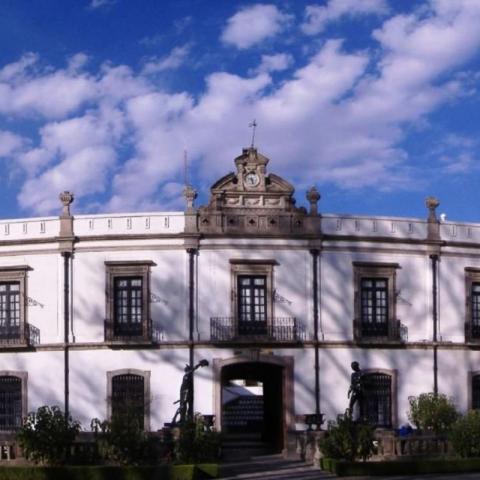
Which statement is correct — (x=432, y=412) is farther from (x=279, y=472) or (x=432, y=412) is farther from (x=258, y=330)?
(x=279, y=472)

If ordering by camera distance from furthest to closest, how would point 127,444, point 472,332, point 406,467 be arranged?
point 472,332 → point 127,444 → point 406,467

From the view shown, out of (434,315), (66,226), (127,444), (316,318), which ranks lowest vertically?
(127,444)

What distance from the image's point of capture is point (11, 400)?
40094 mm

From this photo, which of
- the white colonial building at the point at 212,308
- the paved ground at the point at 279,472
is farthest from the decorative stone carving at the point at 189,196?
the paved ground at the point at 279,472

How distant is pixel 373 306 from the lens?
1599 inches

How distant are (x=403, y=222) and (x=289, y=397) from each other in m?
7.52

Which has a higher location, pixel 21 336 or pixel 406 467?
pixel 21 336

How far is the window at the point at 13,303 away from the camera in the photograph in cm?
4003

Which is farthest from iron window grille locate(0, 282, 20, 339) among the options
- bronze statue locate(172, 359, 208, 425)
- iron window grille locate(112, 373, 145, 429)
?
bronze statue locate(172, 359, 208, 425)

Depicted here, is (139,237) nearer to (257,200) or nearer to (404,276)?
(257,200)

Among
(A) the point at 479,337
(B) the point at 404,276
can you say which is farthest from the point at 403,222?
(A) the point at 479,337

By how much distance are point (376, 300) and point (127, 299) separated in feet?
28.9

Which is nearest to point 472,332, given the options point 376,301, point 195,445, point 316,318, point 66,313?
point 376,301

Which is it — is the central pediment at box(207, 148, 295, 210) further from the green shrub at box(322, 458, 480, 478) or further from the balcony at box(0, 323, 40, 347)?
the green shrub at box(322, 458, 480, 478)
